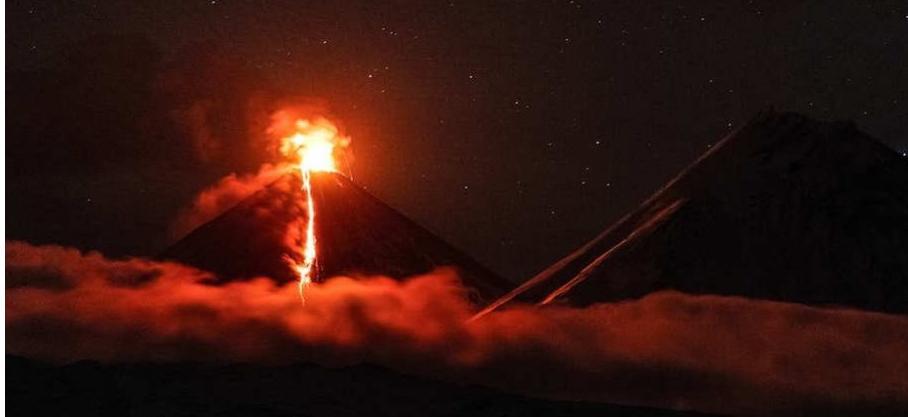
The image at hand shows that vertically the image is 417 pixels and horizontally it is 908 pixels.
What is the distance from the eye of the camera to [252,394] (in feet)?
289

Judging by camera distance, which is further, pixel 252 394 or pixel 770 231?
pixel 770 231

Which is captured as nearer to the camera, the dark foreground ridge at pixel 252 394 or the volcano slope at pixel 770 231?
the dark foreground ridge at pixel 252 394

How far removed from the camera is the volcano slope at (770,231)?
11062 cm

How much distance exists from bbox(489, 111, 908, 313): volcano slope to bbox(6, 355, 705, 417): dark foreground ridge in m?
28.7

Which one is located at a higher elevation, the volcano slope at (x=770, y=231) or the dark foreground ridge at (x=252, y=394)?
the volcano slope at (x=770, y=231)

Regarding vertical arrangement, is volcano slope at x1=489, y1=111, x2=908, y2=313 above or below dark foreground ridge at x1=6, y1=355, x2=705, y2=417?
above

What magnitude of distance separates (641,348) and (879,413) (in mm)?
29013

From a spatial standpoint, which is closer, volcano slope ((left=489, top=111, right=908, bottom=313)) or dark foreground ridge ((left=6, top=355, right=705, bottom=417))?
dark foreground ridge ((left=6, top=355, right=705, bottom=417))

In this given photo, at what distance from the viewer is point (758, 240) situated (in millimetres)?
116812

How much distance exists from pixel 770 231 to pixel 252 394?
2433 inches

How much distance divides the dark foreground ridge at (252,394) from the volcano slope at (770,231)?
94.1ft

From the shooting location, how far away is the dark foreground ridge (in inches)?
3100

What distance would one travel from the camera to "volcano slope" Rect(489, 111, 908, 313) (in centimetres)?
11062

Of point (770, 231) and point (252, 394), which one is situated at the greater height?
point (770, 231)
